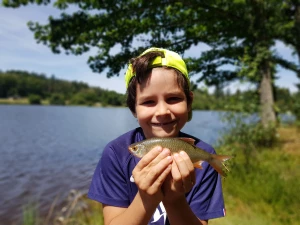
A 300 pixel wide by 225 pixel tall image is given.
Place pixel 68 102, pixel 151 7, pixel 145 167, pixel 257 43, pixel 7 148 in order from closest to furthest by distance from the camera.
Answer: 1. pixel 145 167
2. pixel 151 7
3. pixel 257 43
4. pixel 7 148
5. pixel 68 102

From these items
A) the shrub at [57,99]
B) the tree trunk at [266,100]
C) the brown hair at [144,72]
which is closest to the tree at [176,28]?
the tree trunk at [266,100]

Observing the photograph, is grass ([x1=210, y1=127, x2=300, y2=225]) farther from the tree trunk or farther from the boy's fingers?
the boy's fingers

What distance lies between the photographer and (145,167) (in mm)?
1679

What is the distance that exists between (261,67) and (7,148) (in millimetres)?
14638

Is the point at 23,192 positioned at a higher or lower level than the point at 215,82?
lower

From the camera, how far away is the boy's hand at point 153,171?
64.2 inches

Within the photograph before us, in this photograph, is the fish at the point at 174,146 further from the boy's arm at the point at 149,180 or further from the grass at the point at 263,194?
the grass at the point at 263,194

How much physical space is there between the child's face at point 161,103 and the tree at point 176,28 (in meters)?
4.68

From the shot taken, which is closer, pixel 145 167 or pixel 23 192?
pixel 145 167

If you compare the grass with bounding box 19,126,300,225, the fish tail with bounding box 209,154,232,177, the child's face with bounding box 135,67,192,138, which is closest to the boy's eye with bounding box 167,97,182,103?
the child's face with bounding box 135,67,192,138

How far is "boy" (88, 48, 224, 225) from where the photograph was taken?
5.69 ft

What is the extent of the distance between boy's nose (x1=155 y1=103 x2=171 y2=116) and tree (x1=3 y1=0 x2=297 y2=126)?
4776mm

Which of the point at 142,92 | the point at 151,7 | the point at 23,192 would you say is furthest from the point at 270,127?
the point at 142,92

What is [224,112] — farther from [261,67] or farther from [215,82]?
[261,67]
